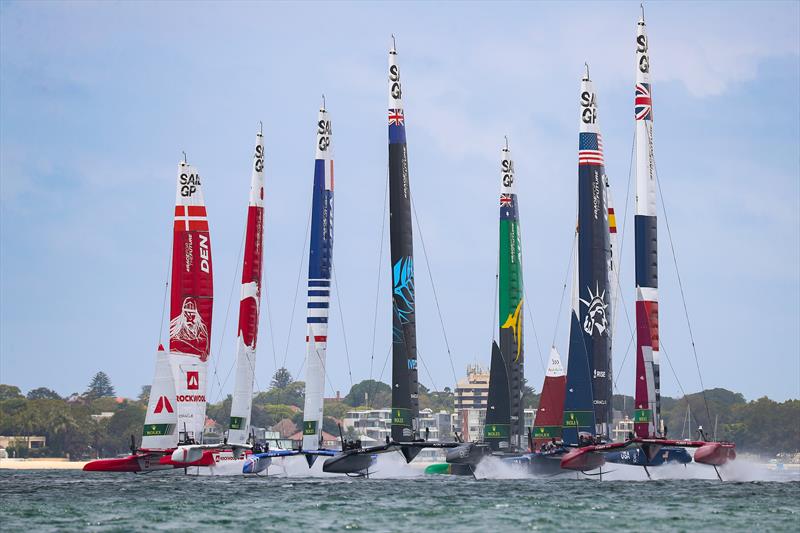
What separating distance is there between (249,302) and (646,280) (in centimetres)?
2256

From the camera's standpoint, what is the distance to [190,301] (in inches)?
2815

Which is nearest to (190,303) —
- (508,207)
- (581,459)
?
(508,207)

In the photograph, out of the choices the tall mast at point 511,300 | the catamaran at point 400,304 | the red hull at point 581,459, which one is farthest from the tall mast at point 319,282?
the red hull at point 581,459

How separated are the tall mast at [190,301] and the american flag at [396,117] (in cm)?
1083

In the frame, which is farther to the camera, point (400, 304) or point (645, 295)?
point (400, 304)

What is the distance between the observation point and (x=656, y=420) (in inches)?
2468

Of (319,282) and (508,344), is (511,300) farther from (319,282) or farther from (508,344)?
(319,282)

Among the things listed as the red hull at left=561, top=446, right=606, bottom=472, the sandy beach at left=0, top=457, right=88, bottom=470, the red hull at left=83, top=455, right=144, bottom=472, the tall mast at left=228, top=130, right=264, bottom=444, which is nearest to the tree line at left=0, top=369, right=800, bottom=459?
the sandy beach at left=0, top=457, right=88, bottom=470

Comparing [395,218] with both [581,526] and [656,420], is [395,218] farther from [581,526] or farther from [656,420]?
[581,526]

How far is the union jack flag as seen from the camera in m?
66.0

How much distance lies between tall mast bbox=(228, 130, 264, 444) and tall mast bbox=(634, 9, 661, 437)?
21449 millimetres

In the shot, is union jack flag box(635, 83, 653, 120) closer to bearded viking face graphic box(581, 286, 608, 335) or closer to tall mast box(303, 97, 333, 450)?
bearded viking face graphic box(581, 286, 608, 335)

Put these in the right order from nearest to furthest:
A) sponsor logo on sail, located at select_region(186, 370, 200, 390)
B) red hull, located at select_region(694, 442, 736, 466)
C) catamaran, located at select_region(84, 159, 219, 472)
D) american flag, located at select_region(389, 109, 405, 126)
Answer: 1. red hull, located at select_region(694, 442, 736, 466)
2. american flag, located at select_region(389, 109, 405, 126)
3. catamaran, located at select_region(84, 159, 219, 472)
4. sponsor logo on sail, located at select_region(186, 370, 200, 390)

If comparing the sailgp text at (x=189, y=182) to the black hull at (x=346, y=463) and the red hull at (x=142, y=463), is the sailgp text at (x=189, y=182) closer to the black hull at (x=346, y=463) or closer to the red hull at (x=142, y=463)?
the red hull at (x=142, y=463)
